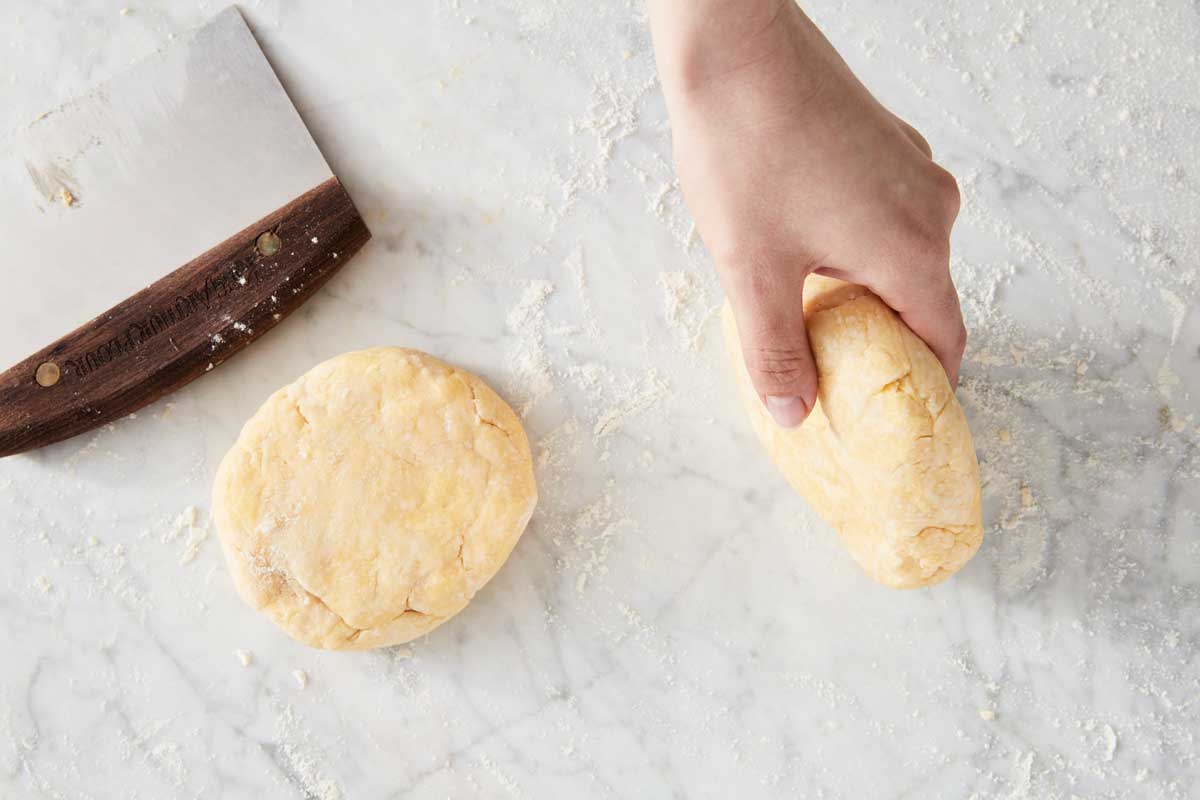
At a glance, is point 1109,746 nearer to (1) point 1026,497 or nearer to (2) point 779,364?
(1) point 1026,497

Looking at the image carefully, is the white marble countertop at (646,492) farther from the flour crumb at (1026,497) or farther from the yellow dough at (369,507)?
the yellow dough at (369,507)

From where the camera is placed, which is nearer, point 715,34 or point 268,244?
point 715,34

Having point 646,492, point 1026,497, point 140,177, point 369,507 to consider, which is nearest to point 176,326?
point 140,177

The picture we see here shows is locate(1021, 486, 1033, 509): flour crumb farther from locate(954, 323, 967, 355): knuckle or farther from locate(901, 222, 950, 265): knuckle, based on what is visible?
locate(901, 222, 950, 265): knuckle

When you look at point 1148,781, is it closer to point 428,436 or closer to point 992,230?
point 992,230

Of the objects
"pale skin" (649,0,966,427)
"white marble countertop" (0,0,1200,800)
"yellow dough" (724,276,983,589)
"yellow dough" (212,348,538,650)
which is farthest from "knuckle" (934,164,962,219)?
"yellow dough" (212,348,538,650)

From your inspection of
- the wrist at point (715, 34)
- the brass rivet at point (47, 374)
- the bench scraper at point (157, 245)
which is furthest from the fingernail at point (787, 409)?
the brass rivet at point (47, 374)
